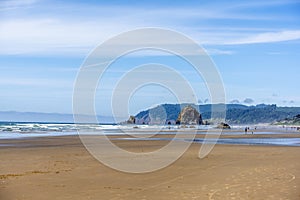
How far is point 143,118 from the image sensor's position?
158375mm

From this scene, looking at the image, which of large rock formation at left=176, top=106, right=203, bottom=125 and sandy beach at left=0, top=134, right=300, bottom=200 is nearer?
sandy beach at left=0, top=134, right=300, bottom=200

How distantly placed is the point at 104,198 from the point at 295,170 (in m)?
8.03

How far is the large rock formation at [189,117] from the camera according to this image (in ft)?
488

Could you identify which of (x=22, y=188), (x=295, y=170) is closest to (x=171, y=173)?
(x=295, y=170)

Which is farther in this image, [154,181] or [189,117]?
[189,117]

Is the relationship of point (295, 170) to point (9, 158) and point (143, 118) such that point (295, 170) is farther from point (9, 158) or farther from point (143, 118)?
point (143, 118)

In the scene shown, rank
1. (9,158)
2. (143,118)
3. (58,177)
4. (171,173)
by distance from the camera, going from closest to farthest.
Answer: (58,177) → (171,173) → (9,158) → (143,118)

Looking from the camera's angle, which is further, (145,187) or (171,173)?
Result: (171,173)

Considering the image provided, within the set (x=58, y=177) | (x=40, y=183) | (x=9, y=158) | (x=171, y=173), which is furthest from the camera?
(x=9, y=158)

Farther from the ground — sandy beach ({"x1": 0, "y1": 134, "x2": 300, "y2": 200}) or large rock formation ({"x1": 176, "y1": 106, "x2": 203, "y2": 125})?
large rock formation ({"x1": 176, "y1": 106, "x2": 203, "y2": 125})

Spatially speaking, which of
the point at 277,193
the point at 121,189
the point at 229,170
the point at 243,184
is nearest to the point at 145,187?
the point at 121,189

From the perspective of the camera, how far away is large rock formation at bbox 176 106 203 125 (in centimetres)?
14873

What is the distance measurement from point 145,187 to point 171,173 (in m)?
3.18

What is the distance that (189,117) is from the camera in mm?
155375
